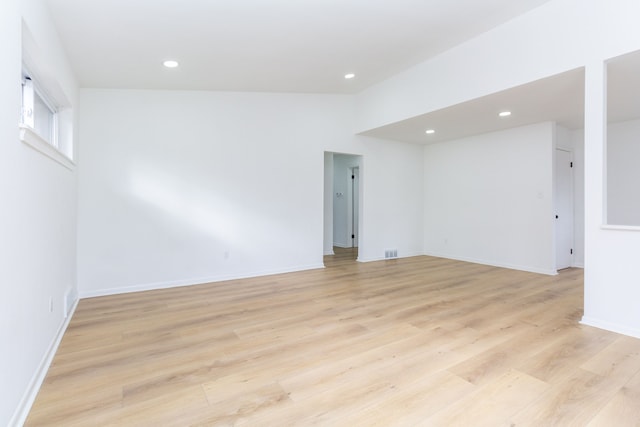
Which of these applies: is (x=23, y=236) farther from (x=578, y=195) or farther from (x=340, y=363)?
(x=578, y=195)

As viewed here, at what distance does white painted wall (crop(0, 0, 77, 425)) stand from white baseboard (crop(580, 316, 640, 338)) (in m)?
4.07

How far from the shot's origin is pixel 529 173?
205 inches

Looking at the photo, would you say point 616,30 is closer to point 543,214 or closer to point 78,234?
point 543,214

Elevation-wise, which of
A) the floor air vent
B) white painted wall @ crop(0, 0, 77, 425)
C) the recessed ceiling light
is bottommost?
the floor air vent

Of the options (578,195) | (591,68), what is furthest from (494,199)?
(591,68)

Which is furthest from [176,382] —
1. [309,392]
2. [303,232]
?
[303,232]

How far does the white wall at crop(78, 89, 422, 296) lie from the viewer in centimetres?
389

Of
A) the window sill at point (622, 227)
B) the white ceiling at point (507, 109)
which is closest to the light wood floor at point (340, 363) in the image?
the window sill at point (622, 227)

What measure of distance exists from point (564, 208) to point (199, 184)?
5924 millimetres

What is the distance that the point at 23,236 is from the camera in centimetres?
177

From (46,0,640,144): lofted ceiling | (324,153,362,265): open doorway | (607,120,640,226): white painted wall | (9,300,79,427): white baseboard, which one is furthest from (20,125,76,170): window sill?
(607,120,640,226): white painted wall

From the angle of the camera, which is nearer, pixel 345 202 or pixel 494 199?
pixel 494 199

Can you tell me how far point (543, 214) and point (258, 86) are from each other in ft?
15.7

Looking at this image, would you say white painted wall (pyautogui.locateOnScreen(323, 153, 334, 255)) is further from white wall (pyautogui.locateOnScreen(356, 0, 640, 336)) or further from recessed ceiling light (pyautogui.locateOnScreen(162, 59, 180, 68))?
recessed ceiling light (pyautogui.locateOnScreen(162, 59, 180, 68))
